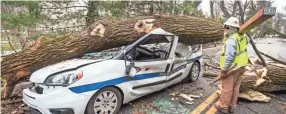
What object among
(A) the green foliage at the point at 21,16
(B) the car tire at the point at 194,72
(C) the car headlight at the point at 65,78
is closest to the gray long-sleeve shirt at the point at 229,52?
(B) the car tire at the point at 194,72

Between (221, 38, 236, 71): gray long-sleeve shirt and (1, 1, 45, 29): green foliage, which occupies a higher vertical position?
(1, 1, 45, 29): green foliage

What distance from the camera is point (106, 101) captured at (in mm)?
3928

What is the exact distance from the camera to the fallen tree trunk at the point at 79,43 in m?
4.75

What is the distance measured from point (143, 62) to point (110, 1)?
5747mm

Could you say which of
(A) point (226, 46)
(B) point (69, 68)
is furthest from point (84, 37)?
(A) point (226, 46)

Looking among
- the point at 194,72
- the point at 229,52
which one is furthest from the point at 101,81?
the point at 194,72

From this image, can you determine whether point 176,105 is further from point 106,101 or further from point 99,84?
point 99,84

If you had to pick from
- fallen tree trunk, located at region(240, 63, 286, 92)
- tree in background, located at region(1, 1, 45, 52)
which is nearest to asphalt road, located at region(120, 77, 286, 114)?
fallen tree trunk, located at region(240, 63, 286, 92)

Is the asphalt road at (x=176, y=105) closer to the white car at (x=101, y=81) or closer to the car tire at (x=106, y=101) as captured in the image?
the white car at (x=101, y=81)

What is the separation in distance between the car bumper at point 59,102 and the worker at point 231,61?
239cm

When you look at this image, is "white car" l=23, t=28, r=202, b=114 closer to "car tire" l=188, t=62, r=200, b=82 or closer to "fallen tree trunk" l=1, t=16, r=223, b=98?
"fallen tree trunk" l=1, t=16, r=223, b=98

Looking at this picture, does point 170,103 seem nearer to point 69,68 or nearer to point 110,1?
point 69,68

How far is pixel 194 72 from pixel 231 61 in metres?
2.17

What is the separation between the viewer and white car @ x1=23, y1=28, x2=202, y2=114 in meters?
3.56
